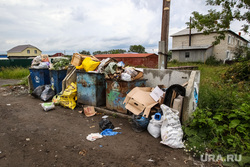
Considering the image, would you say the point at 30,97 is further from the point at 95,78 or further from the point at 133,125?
the point at 133,125

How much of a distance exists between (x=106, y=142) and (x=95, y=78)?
2.19m

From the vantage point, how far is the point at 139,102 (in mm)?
3713

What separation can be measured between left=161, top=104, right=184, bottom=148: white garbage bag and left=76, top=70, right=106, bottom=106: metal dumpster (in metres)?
2.39

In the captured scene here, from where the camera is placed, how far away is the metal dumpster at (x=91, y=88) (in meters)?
4.82

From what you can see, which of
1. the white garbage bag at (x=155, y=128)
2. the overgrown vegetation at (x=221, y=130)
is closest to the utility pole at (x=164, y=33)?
the overgrown vegetation at (x=221, y=130)

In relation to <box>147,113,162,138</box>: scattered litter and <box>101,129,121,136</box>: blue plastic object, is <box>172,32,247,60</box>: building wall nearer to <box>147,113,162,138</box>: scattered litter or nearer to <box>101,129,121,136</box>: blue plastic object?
<box>147,113,162,138</box>: scattered litter

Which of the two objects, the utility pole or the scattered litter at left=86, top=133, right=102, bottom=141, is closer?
the scattered litter at left=86, top=133, right=102, bottom=141

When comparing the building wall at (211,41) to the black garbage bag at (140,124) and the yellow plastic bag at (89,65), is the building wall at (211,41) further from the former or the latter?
the black garbage bag at (140,124)

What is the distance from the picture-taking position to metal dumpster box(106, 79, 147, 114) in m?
4.25

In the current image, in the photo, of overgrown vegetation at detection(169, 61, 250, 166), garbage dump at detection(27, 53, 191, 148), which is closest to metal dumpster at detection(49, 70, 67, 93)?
garbage dump at detection(27, 53, 191, 148)

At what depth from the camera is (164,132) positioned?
2.99 m

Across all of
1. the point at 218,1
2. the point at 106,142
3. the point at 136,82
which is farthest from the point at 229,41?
the point at 106,142

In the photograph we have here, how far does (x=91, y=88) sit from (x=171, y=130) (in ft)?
9.11

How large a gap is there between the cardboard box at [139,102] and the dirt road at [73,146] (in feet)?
1.40
